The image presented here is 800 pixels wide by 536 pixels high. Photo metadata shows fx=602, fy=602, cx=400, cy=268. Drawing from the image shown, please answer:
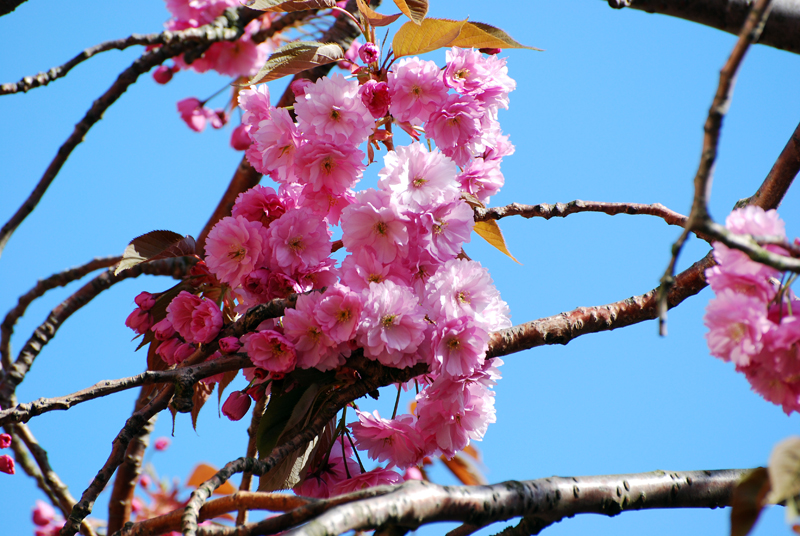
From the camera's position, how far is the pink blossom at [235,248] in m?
1.05

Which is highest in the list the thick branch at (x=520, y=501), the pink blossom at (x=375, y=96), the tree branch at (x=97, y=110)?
the tree branch at (x=97, y=110)

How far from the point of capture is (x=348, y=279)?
1.01 meters

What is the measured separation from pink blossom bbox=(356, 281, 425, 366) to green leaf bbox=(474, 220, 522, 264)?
407mm

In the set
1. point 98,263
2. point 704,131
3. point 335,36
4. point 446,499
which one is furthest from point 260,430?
point 98,263

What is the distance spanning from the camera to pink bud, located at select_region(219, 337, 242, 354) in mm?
985

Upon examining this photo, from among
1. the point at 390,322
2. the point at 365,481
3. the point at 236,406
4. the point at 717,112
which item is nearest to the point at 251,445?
the point at 236,406

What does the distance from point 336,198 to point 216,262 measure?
0.25 m

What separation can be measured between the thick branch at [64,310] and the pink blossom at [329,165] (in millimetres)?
1057

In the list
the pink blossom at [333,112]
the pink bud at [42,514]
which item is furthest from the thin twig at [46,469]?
the pink blossom at [333,112]

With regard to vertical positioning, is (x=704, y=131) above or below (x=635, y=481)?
above

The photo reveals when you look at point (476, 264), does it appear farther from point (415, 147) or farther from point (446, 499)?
point (446, 499)

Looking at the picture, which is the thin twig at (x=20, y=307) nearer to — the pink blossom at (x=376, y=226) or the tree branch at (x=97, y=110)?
the tree branch at (x=97, y=110)

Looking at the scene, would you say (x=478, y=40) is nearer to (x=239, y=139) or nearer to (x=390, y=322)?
(x=390, y=322)

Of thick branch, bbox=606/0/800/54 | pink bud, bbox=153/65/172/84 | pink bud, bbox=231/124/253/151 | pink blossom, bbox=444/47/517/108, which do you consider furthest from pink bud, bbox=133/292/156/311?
pink bud, bbox=153/65/172/84
